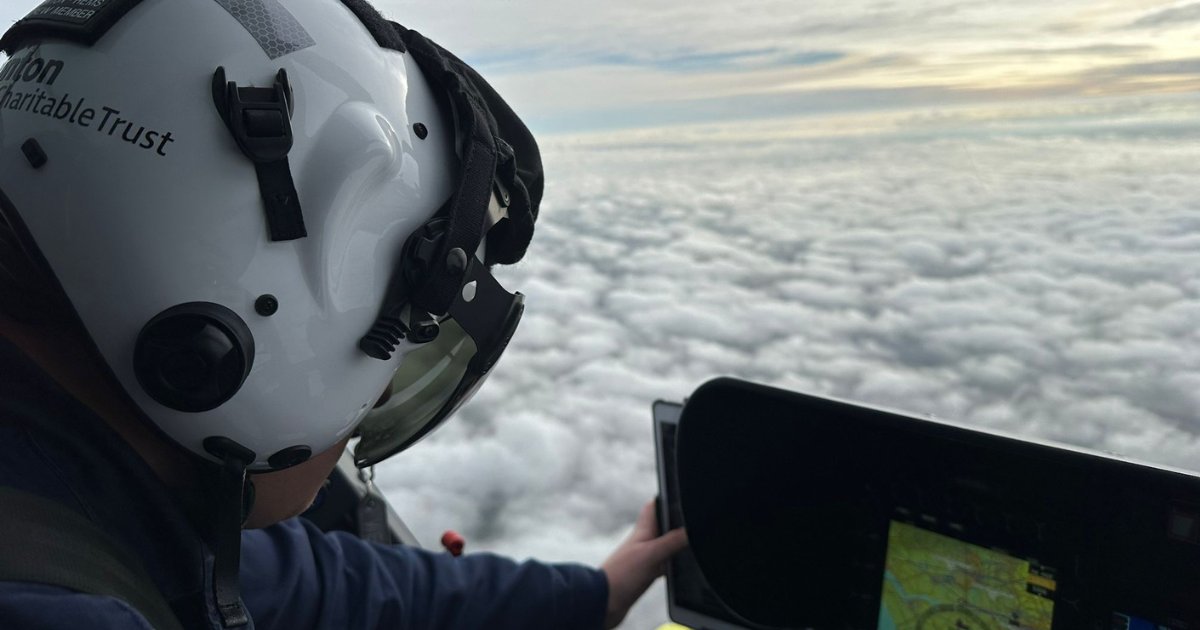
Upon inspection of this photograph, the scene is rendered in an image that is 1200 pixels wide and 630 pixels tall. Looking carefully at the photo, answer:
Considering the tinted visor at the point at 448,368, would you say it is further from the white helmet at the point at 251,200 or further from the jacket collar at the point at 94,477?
the jacket collar at the point at 94,477

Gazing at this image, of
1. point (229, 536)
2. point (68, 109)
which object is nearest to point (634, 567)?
point (229, 536)

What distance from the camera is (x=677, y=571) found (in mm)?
1430

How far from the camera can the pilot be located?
0.72 meters

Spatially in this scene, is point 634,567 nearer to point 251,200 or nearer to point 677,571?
point 677,571

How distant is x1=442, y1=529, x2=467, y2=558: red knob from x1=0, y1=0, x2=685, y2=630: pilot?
3.36ft

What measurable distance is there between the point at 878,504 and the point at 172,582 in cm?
83

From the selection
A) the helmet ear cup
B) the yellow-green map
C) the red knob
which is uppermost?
the helmet ear cup

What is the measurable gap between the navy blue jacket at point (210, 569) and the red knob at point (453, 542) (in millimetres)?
489

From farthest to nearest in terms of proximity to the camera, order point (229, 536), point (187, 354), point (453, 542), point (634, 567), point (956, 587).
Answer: point (453, 542)
point (634, 567)
point (956, 587)
point (229, 536)
point (187, 354)

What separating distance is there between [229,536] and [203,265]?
0.88ft

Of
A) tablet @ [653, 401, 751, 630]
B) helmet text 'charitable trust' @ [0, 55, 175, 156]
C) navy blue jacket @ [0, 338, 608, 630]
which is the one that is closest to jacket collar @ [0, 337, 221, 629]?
navy blue jacket @ [0, 338, 608, 630]

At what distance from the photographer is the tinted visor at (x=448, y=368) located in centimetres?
88

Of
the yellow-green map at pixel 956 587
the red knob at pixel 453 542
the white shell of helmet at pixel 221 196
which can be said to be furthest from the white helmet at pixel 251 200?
the red knob at pixel 453 542

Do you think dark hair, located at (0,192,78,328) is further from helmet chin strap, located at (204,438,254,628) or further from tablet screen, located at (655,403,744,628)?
tablet screen, located at (655,403,744,628)
